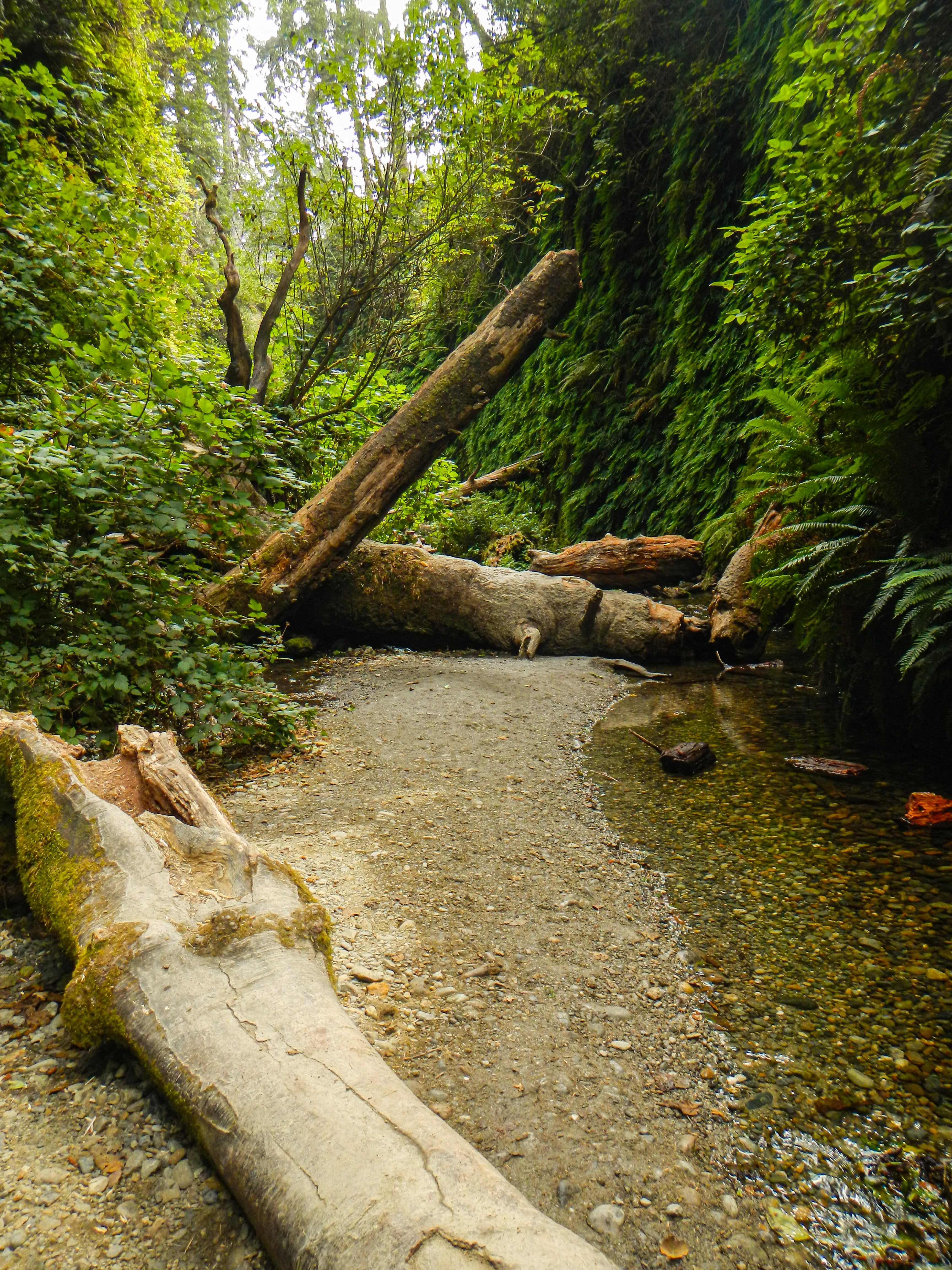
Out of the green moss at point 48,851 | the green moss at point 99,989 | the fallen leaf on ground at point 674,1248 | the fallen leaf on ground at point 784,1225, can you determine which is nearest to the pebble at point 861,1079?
the fallen leaf on ground at point 784,1225

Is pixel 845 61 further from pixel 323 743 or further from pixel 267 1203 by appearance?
pixel 267 1203

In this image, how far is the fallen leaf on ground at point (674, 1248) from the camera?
1.27 m

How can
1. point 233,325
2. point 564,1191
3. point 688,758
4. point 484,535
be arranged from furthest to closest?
point 484,535 → point 233,325 → point 688,758 → point 564,1191

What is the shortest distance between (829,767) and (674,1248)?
2.85 meters

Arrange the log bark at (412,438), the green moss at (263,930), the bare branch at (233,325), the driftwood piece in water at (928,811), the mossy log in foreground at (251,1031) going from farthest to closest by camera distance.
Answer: the bare branch at (233,325) → the log bark at (412,438) → the driftwood piece in water at (928,811) → the green moss at (263,930) → the mossy log in foreground at (251,1031)

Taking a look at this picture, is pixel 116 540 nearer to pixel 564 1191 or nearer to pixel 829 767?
pixel 564 1191

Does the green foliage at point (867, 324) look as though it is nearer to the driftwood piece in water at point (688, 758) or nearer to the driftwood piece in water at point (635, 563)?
the driftwood piece in water at point (688, 758)

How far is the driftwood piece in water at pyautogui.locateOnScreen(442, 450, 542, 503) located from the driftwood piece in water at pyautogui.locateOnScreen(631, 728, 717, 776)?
10.5 m

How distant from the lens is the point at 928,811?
9.85 feet

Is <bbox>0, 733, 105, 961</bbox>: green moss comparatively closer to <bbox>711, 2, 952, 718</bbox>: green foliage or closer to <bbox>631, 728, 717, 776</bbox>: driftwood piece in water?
<bbox>631, 728, 717, 776</bbox>: driftwood piece in water

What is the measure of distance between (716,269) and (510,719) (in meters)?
9.61

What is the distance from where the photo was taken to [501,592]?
734 cm

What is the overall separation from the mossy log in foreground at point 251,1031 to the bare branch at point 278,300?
23.0ft

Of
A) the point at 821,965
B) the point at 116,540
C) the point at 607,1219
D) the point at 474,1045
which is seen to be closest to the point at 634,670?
the point at 821,965
